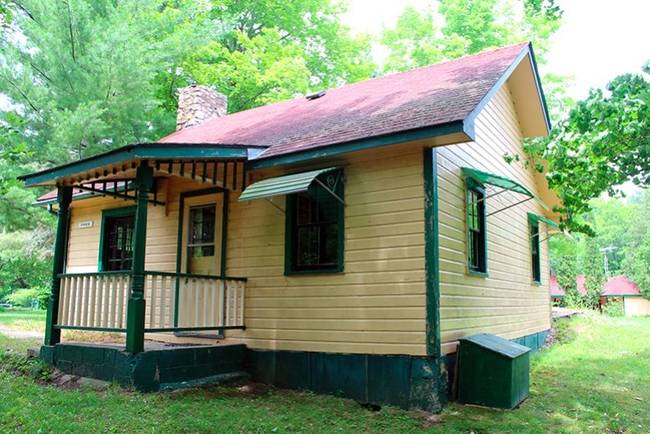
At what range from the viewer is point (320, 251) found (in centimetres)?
735

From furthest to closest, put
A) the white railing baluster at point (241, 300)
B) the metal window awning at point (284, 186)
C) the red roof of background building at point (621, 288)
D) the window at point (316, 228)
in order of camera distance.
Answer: the red roof of background building at point (621, 288)
the white railing baluster at point (241, 300)
the window at point (316, 228)
the metal window awning at point (284, 186)

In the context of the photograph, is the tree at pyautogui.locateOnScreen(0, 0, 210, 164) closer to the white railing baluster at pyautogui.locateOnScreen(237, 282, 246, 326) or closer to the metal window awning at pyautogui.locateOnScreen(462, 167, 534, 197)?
the white railing baluster at pyautogui.locateOnScreen(237, 282, 246, 326)

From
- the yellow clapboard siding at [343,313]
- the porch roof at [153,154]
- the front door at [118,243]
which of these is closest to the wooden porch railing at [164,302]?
the yellow clapboard siding at [343,313]

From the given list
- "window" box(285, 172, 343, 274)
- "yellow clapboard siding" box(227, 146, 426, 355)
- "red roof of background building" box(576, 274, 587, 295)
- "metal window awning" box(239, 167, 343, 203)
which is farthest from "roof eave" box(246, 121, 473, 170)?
"red roof of background building" box(576, 274, 587, 295)

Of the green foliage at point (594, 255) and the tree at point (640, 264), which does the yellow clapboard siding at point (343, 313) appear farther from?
the tree at point (640, 264)

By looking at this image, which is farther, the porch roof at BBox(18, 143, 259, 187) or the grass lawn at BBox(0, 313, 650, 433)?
the porch roof at BBox(18, 143, 259, 187)

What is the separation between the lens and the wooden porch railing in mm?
6945

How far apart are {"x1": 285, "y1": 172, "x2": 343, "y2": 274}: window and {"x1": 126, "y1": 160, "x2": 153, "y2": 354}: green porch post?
197 centimetres

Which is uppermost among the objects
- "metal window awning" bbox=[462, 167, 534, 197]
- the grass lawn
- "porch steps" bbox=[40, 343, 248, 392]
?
"metal window awning" bbox=[462, 167, 534, 197]

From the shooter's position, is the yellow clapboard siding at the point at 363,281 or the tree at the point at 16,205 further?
the tree at the point at 16,205

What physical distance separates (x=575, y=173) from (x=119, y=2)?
1556 cm

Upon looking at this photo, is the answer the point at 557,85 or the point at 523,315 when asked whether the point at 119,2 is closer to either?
the point at 523,315

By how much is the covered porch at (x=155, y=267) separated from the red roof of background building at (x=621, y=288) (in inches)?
1491

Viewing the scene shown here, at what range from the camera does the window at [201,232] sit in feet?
28.3
